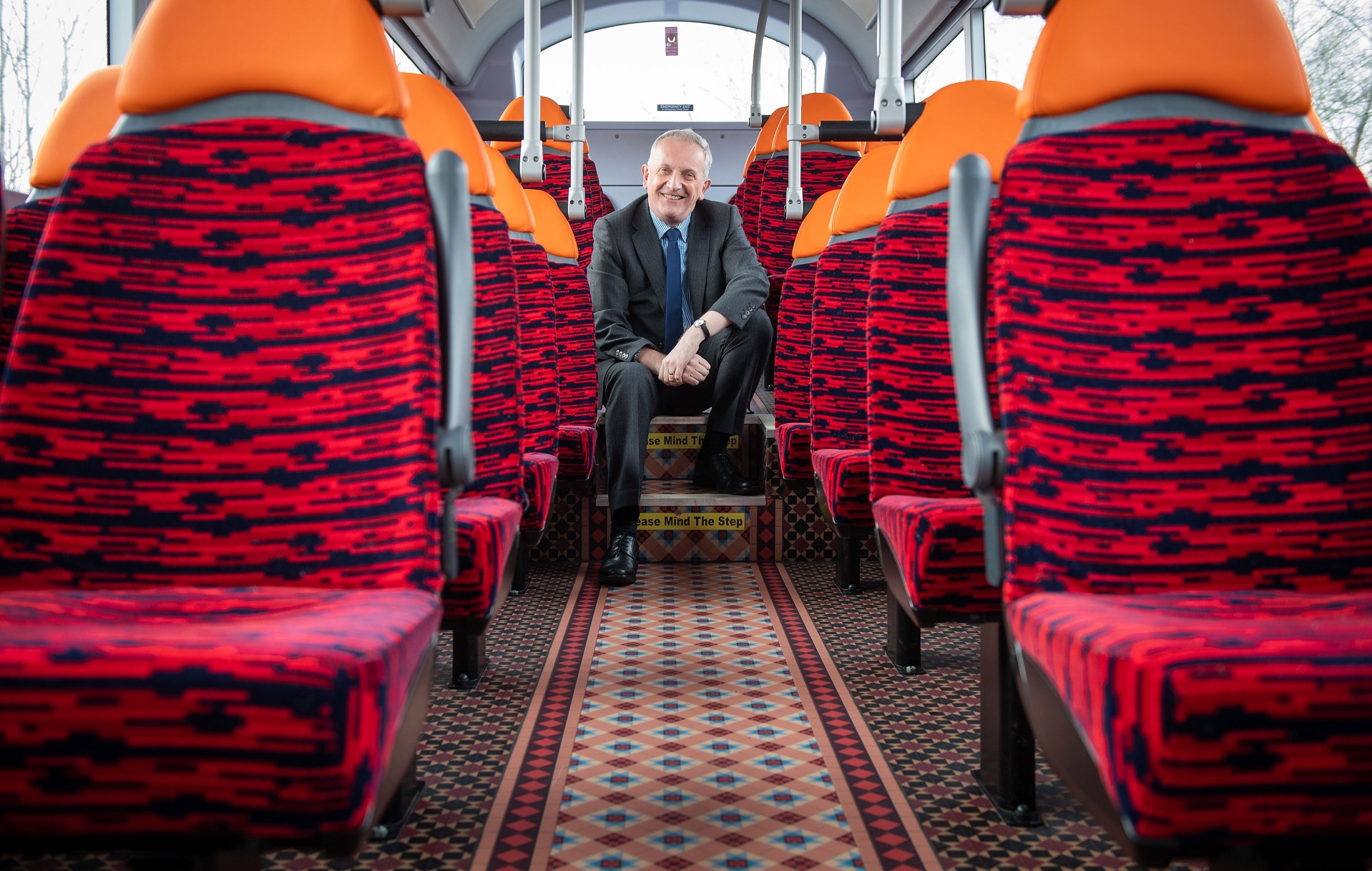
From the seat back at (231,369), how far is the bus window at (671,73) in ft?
20.4

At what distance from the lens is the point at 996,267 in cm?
118

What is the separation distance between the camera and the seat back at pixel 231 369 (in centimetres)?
113

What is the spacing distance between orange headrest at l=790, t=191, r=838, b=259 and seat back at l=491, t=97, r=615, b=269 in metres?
1.66

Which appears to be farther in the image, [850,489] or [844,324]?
[844,324]

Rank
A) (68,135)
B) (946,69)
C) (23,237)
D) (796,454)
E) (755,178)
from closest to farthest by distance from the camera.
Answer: (23,237)
(68,135)
(796,454)
(755,178)
(946,69)

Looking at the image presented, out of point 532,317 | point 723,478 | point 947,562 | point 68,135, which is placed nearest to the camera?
point 947,562

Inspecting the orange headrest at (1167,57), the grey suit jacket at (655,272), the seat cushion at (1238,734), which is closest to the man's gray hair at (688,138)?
the grey suit jacket at (655,272)

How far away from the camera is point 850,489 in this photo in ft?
7.23

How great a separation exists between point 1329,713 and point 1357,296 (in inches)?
24.9

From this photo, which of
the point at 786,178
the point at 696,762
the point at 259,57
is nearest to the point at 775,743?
the point at 696,762

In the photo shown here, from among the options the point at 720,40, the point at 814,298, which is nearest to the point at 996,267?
the point at 814,298

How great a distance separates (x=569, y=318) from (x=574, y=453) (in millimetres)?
445

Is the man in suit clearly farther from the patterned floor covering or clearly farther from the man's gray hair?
the patterned floor covering

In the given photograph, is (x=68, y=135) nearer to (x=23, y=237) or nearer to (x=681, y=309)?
(x=23, y=237)
